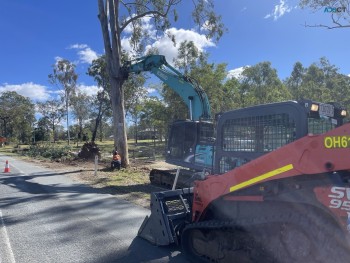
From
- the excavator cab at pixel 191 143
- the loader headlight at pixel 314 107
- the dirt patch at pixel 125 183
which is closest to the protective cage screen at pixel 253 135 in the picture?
the loader headlight at pixel 314 107

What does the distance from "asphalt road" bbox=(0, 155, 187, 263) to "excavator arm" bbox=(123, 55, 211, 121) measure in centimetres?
451

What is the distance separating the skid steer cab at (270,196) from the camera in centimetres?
356

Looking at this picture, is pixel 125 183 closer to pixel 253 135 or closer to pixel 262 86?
pixel 253 135

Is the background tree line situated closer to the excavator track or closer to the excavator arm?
the excavator arm

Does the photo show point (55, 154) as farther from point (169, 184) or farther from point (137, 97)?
point (169, 184)

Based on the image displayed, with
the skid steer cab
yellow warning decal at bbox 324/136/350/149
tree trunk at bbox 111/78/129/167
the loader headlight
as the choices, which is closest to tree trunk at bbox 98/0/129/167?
tree trunk at bbox 111/78/129/167

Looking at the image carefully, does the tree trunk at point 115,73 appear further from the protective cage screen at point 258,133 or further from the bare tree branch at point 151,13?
the protective cage screen at point 258,133

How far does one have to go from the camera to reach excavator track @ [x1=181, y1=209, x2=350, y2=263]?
11.9 feet

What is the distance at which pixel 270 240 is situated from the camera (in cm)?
423

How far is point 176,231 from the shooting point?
5.80 metres

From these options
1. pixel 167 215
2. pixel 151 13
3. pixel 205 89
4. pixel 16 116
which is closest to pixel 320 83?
pixel 205 89

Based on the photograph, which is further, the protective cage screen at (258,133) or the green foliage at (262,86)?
the green foliage at (262,86)

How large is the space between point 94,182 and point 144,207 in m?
5.64

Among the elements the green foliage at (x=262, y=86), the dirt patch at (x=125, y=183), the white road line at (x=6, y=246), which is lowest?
the white road line at (x=6, y=246)
